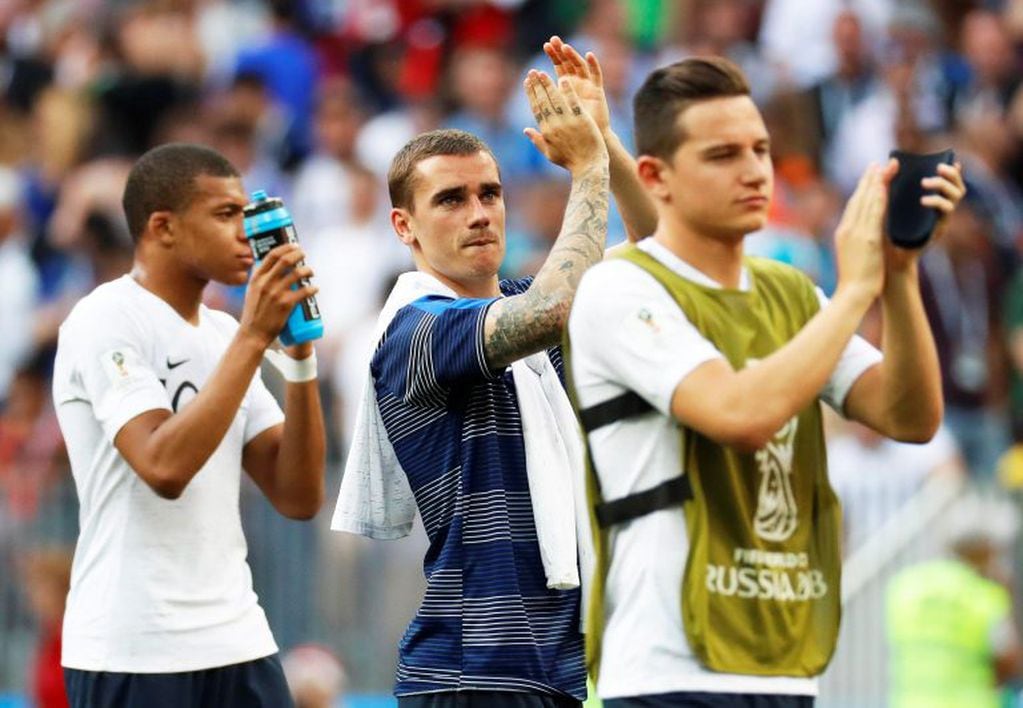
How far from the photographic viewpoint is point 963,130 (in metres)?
15.0

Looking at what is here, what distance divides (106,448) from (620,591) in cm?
217

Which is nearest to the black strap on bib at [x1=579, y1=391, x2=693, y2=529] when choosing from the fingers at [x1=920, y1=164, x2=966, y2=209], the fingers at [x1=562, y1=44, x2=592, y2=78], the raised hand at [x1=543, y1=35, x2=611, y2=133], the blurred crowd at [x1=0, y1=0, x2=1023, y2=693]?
the fingers at [x1=920, y1=164, x2=966, y2=209]

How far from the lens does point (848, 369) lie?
217 inches

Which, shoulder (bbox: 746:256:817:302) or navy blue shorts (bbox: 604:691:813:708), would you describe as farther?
shoulder (bbox: 746:256:817:302)

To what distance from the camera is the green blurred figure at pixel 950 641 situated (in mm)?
11047

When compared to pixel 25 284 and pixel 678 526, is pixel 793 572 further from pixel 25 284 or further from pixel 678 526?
pixel 25 284

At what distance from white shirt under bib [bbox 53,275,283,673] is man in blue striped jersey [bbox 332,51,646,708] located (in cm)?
58

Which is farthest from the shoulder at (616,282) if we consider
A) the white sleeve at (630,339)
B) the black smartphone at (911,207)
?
the black smartphone at (911,207)

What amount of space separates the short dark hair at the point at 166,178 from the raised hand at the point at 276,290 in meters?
0.68

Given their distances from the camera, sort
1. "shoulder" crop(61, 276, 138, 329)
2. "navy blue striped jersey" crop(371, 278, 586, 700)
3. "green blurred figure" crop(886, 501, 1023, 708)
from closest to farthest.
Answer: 1. "navy blue striped jersey" crop(371, 278, 586, 700)
2. "shoulder" crop(61, 276, 138, 329)
3. "green blurred figure" crop(886, 501, 1023, 708)

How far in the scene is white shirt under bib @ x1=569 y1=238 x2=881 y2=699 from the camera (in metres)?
5.21

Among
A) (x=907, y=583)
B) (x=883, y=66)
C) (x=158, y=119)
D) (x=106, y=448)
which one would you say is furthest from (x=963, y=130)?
(x=106, y=448)

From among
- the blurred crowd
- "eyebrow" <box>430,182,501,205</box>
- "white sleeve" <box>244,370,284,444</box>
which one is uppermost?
the blurred crowd

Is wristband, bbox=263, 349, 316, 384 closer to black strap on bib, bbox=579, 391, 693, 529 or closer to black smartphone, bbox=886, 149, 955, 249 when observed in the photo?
black strap on bib, bbox=579, 391, 693, 529
